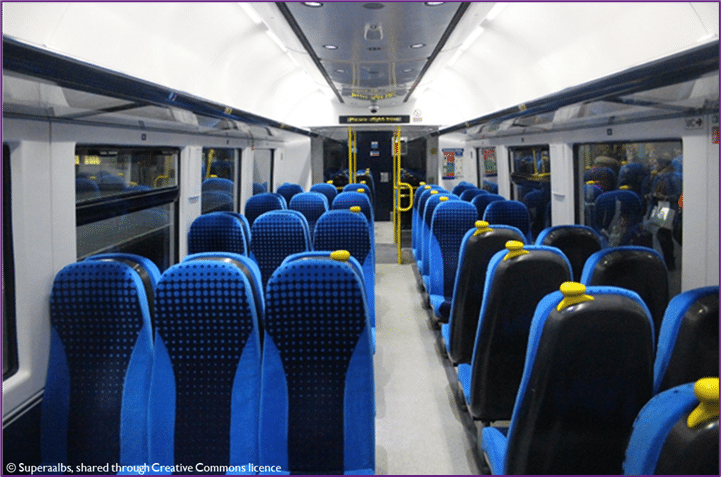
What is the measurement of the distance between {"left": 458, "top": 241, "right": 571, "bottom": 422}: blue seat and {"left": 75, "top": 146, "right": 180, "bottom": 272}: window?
256 centimetres

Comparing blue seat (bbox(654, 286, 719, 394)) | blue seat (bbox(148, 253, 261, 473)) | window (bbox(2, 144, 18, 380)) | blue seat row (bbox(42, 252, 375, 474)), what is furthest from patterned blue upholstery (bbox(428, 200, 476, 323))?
window (bbox(2, 144, 18, 380))

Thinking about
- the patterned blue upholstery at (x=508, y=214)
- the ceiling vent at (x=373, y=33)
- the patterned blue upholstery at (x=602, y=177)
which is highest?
the ceiling vent at (x=373, y=33)

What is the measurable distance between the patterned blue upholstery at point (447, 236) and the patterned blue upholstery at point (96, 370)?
145 inches

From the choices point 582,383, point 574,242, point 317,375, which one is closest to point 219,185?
point 574,242

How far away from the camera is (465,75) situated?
980 centimetres

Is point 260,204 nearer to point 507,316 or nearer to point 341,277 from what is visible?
point 507,316

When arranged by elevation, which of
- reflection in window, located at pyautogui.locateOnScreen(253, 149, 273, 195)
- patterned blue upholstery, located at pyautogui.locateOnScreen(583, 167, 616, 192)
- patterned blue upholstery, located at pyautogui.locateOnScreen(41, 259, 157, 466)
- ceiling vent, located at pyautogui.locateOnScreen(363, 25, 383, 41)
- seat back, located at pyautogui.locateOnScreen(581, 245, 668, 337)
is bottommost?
patterned blue upholstery, located at pyautogui.locateOnScreen(41, 259, 157, 466)

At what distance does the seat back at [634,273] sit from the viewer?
→ 2.67 metres

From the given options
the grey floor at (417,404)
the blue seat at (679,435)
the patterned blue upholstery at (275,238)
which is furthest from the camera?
the patterned blue upholstery at (275,238)

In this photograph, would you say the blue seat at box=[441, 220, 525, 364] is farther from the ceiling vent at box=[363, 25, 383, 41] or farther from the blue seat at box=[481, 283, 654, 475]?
the blue seat at box=[481, 283, 654, 475]

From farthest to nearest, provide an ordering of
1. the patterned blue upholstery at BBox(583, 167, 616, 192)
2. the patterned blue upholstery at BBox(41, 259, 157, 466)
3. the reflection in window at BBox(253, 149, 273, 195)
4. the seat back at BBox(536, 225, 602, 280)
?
the reflection in window at BBox(253, 149, 273, 195)
the patterned blue upholstery at BBox(583, 167, 616, 192)
the seat back at BBox(536, 225, 602, 280)
the patterned blue upholstery at BBox(41, 259, 157, 466)

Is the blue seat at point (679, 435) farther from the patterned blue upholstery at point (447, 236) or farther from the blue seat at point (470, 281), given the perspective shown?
the patterned blue upholstery at point (447, 236)

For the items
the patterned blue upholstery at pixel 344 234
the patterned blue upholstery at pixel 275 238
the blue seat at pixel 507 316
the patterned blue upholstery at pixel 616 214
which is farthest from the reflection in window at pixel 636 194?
the patterned blue upholstery at pixel 275 238

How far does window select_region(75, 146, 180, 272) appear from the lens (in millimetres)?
3567
